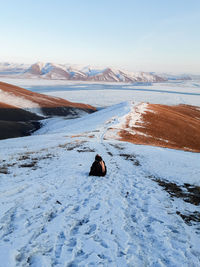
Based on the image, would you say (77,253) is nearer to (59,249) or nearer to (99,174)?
(59,249)

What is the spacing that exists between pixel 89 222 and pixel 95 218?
0.41 m

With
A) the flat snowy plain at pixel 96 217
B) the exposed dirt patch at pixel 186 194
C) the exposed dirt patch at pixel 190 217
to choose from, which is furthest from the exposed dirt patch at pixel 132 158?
the exposed dirt patch at pixel 190 217

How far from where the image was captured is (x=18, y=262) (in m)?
5.18

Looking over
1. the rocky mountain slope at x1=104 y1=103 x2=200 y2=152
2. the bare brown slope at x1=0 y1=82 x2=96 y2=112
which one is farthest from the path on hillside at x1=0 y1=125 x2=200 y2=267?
the bare brown slope at x1=0 y1=82 x2=96 y2=112

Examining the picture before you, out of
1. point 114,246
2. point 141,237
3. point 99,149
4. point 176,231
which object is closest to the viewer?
point 114,246

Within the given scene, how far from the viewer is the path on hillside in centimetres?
570

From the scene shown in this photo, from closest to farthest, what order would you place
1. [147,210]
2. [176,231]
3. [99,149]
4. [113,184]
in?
[176,231]
[147,210]
[113,184]
[99,149]

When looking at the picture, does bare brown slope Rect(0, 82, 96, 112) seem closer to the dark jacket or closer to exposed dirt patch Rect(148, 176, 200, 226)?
the dark jacket

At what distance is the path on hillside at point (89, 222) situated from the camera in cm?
570

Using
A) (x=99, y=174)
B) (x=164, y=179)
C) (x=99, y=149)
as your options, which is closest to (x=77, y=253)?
(x=99, y=174)

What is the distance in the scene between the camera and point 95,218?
7.87 metres

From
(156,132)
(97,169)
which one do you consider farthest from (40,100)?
(97,169)

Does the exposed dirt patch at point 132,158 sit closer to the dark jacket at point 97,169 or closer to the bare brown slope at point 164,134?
the dark jacket at point 97,169

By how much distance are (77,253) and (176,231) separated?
4186mm
